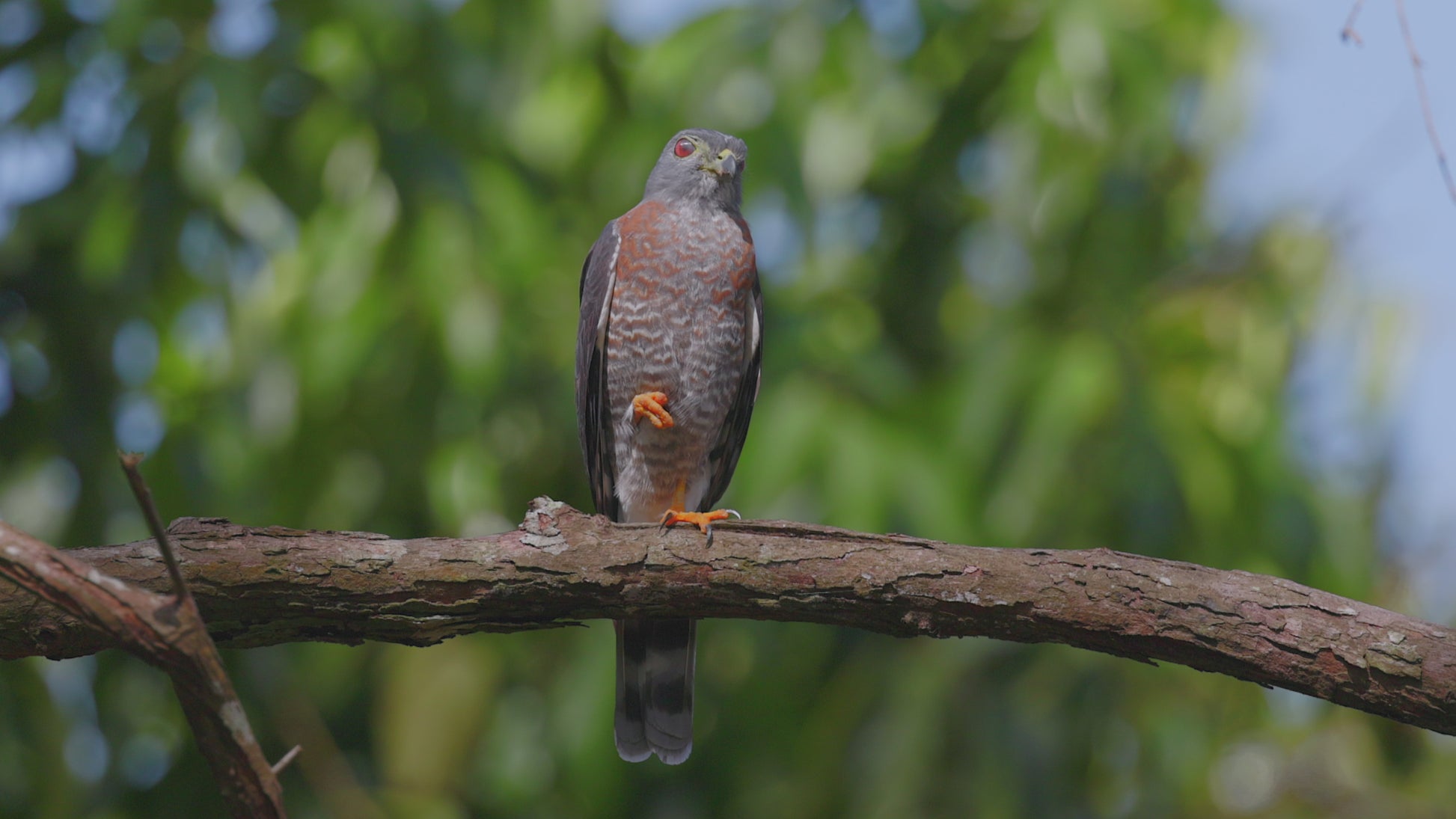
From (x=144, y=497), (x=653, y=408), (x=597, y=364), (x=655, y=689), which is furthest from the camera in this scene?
(x=597, y=364)

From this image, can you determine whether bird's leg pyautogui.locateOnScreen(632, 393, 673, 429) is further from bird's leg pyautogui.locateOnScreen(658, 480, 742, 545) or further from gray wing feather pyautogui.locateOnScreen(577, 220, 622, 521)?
bird's leg pyautogui.locateOnScreen(658, 480, 742, 545)

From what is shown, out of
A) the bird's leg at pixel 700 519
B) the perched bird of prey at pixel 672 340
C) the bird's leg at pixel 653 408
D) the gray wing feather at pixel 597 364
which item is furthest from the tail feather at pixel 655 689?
the bird's leg at pixel 700 519

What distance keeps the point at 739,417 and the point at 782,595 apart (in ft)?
6.46

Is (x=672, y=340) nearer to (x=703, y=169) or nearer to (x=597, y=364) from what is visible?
(x=597, y=364)

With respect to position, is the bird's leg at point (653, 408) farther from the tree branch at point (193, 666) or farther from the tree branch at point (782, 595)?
the tree branch at point (193, 666)

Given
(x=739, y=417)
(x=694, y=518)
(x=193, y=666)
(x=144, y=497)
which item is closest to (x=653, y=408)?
(x=739, y=417)

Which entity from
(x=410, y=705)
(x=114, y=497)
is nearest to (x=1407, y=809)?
(x=410, y=705)

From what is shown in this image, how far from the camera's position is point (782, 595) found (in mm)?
3115

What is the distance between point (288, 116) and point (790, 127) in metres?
2.26

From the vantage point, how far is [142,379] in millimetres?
6039

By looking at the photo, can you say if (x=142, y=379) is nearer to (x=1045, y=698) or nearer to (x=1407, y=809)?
(x=1045, y=698)

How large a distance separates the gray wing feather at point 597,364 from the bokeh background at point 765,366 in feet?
2.20

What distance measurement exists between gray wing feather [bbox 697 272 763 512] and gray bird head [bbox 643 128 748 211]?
14.3 inches

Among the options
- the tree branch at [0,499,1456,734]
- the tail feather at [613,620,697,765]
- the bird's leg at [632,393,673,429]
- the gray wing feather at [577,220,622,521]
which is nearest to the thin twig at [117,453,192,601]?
the tree branch at [0,499,1456,734]
